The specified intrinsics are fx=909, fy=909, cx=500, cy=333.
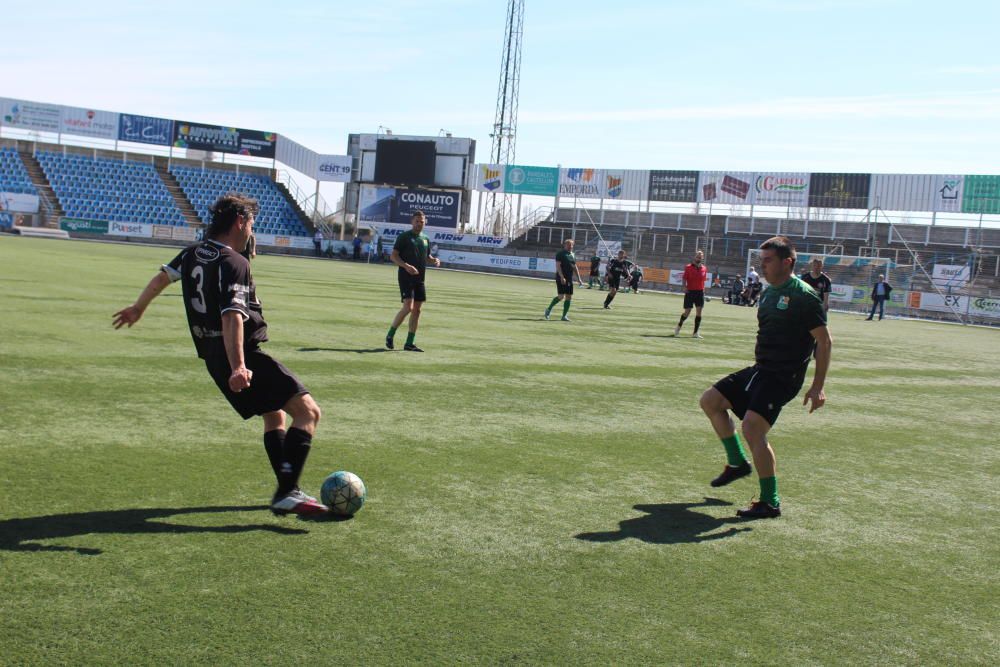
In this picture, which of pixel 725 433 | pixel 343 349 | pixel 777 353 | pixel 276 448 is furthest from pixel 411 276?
pixel 276 448

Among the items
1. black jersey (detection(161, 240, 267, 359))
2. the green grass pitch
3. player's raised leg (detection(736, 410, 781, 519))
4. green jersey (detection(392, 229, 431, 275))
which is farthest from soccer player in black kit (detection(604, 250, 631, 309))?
black jersey (detection(161, 240, 267, 359))

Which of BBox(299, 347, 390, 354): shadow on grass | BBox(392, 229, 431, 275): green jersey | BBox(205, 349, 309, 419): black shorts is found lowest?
BBox(299, 347, 390, 354): shadow on grass

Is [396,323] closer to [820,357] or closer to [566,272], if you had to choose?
A: [820,357]

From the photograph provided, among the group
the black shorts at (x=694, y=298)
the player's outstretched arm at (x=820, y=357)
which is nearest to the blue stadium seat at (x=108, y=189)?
the black shorts at (x=694, y=298)

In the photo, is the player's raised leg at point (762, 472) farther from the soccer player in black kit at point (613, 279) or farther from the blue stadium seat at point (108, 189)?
the blue stadium seat at point (108, 189)

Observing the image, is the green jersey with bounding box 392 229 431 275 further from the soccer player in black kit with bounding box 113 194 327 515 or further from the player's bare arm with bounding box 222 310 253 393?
the player's bare arm with bounding box 222 310 253 393

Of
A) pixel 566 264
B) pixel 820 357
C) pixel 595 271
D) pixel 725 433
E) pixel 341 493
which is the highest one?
pixel 595 271

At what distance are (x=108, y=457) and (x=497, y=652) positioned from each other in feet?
12.1

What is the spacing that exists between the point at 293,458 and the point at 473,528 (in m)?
1.11

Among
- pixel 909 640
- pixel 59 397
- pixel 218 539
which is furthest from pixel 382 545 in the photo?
pixel 59 397

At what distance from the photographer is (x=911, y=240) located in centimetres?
5672

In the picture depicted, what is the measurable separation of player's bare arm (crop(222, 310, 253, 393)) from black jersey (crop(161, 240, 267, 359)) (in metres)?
0.04

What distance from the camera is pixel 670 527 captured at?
557 cm

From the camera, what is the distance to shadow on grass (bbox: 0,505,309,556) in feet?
14.6
